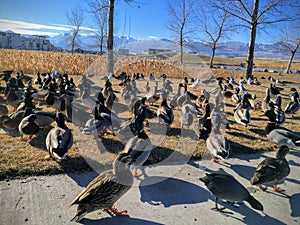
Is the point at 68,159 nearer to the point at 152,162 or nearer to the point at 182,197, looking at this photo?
the point at 152,162

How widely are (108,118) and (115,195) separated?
11.2ft

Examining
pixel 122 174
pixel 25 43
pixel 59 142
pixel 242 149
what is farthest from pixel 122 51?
pixel 25 43

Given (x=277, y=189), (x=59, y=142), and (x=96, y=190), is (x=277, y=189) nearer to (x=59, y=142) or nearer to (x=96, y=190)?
(x=96, y=190)

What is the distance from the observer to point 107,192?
3193mm

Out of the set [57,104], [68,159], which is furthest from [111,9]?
[68,159]

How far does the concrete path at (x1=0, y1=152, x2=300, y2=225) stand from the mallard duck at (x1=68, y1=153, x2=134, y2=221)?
0.21 meters

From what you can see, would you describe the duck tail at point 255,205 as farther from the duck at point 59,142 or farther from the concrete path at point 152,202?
the duck at point 59,142

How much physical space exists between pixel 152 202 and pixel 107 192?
0.85m

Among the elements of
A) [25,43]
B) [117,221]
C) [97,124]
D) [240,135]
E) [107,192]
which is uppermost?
[25,43]

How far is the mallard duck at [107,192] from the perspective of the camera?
3104 mm

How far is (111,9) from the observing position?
52.9 feet

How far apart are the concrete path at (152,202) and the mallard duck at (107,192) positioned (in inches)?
8.1

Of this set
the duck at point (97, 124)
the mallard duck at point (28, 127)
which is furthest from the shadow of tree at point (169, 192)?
the mallard duck at point (28, 127)

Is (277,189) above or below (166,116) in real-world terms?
below
